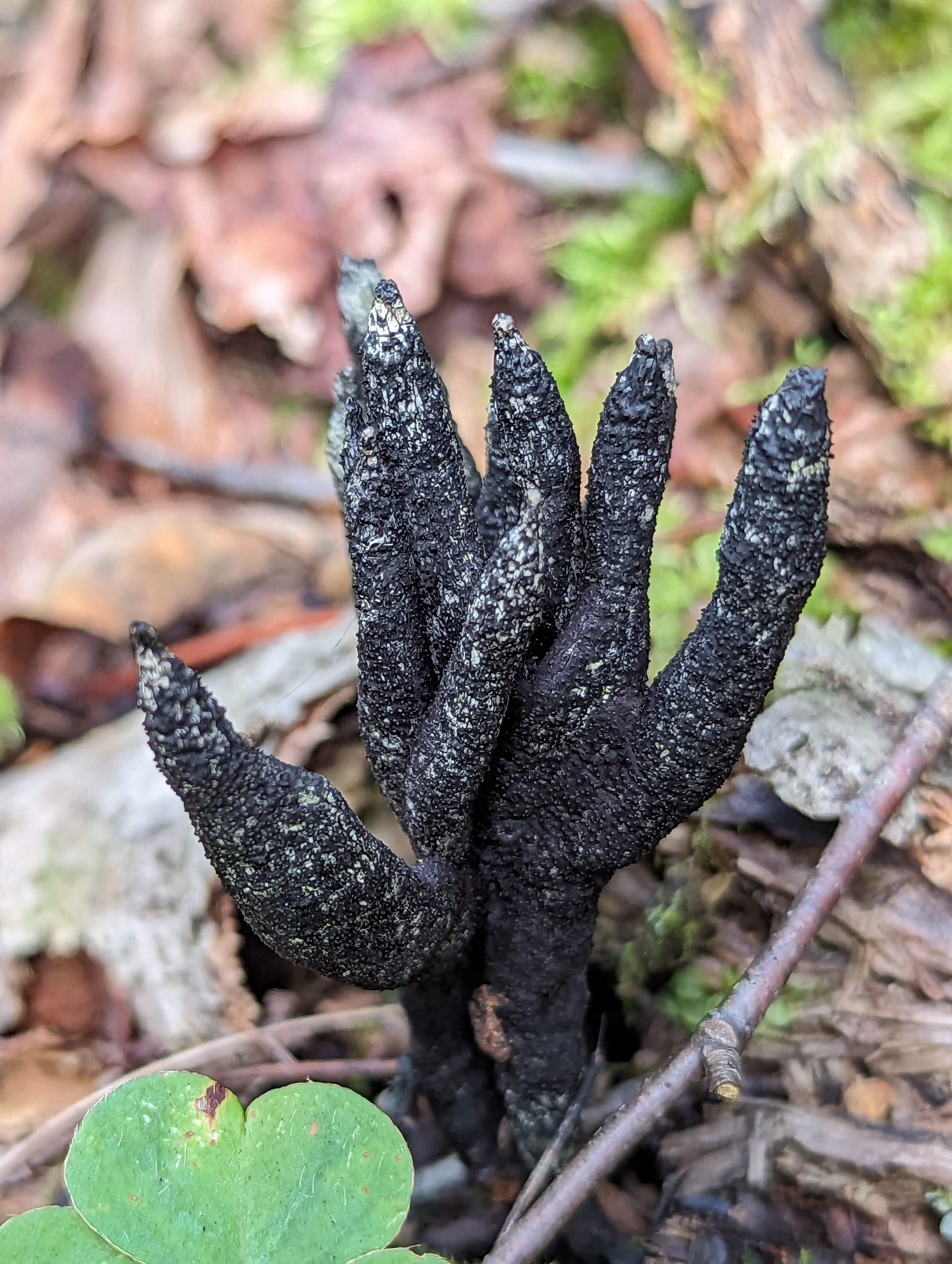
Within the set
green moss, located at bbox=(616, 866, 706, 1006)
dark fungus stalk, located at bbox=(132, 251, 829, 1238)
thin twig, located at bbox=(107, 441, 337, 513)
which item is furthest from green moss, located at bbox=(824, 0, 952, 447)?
thin twig, located at bbox=(107, 441, 337, 513)

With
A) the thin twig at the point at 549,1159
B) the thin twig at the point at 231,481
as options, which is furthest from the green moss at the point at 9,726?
the thin twig at the point at 549,1159

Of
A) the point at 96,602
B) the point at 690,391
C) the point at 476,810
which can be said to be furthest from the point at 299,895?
the point at 690,391

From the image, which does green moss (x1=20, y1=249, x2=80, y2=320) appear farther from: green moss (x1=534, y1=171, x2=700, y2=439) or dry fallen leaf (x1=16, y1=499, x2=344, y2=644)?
green moss (x1=534, y1=171, x2=700, y2=439)

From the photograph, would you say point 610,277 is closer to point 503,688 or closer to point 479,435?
point 479,435

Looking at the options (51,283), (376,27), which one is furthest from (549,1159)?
(376,27)

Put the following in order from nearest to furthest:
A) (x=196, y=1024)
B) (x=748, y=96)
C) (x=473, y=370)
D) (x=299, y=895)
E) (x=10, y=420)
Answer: (x=299, y=895)
(x=196, y=1024)
(x=748, y=96)
(x=10, y=420)
(x=473, y=370)

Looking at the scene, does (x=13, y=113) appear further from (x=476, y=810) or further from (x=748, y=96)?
(x=476, y=810)
